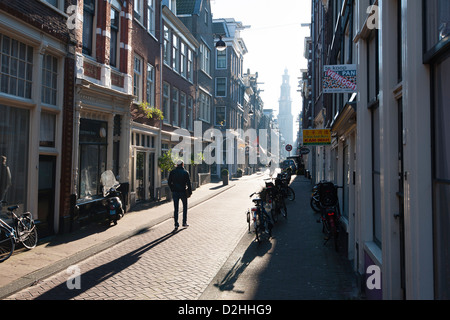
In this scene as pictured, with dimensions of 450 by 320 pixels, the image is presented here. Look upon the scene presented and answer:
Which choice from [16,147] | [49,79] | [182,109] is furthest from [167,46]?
[16,147]

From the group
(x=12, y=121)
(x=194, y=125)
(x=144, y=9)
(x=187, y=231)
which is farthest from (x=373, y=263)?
(x=194, y=125)

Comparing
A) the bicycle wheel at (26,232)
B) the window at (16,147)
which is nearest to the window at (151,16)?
the window at (16,147)

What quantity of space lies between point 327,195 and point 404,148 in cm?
562

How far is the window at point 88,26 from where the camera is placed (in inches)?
430

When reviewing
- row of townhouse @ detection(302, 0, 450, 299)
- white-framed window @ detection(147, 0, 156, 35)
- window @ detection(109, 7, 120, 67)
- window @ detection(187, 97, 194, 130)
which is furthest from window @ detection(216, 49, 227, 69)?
row of townhouse @ detection(302, 0, 450, 299)

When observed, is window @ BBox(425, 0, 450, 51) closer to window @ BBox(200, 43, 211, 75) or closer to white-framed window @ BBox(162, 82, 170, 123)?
white-framed window @ BBox(162, 82, 170, 123)

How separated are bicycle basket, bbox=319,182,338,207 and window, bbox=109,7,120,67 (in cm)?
858

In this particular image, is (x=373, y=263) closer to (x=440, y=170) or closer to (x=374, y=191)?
(x=374, y=191)

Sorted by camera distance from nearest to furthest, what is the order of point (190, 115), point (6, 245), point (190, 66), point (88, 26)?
point (6, 245) < point (88, 26) < point (190, 115) < point (190, 66)

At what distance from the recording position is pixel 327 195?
27.4 ft

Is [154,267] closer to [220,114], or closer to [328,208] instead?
[328,208]

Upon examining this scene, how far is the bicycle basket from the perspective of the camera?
324 inches

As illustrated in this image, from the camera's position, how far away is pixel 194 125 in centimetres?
2347
